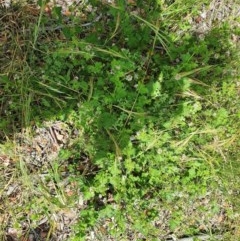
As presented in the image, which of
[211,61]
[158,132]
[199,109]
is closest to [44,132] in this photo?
[158,132]

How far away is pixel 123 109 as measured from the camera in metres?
3.26

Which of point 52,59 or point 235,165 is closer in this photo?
point 52,59

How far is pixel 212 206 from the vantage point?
361 centimetres

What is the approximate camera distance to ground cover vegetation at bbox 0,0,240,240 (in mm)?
3279

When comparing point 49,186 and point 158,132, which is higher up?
point 158,132

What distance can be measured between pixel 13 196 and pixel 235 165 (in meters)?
1.92

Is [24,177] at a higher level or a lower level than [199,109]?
lower

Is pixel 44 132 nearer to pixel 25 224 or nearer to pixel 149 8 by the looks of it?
pixel 25 224

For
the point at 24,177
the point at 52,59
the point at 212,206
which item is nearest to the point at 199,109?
the point at 212,206

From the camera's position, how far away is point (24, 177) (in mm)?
3301

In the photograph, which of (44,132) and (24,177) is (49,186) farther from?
(44,132)

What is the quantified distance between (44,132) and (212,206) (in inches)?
63.3

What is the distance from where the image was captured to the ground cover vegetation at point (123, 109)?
328 centimetres

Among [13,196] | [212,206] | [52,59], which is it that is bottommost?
[212,206]
